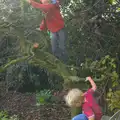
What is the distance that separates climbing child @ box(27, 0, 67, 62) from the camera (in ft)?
16.8

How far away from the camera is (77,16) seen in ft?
19.6

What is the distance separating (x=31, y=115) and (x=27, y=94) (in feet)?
4.81

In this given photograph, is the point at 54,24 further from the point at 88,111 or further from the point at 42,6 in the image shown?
the point at 88,111

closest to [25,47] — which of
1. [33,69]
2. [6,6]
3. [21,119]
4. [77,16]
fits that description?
[6,6]

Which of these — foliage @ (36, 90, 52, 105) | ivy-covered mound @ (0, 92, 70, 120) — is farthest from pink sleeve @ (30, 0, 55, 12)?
foliage @ (36, 90, 52, 105)

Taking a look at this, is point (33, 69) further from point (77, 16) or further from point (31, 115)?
point (77, 16)

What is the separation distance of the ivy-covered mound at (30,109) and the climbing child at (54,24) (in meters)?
1.00

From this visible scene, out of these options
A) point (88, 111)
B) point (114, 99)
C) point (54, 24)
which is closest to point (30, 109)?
point (54, 24)

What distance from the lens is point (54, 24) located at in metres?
5.52

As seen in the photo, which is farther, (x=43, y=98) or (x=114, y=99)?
(x=43, y=98)

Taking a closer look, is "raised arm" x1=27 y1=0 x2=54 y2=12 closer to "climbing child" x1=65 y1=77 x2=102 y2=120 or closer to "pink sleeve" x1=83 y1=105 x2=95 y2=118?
"climbing child" x1=65 y1=77 x2=102 y2=120

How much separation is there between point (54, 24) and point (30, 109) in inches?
86.6

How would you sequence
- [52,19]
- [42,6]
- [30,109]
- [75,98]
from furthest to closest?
[30,109]
[52,19]
[42,6]
[75,98]

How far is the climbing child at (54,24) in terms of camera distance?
16.8ft
